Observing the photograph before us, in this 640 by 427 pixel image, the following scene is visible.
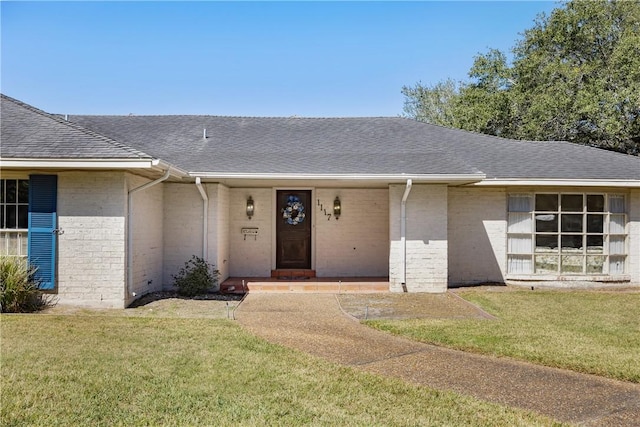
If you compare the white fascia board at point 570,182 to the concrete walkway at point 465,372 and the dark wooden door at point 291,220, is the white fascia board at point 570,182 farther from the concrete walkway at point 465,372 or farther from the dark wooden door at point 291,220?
the concrete walkway at point 465,372

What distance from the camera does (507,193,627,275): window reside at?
37.6ft

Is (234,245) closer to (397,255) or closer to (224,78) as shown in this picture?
(397,255)

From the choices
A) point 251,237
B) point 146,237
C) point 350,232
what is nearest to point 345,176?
point 350,232

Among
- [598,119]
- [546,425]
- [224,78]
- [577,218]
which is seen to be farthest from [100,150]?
[598,119]

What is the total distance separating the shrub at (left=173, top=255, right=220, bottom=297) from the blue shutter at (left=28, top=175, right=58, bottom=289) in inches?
98.7

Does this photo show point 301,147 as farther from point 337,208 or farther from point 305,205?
point 337,208

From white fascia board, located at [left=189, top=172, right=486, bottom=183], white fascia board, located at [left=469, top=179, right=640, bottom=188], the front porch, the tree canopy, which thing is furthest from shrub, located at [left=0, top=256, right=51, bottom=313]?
the tree canopy

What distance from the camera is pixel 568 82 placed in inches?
901

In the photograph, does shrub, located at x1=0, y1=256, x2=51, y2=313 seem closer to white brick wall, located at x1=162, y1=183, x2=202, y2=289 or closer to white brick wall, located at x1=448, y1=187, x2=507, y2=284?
white brick wall, located at x1=162, y1=183, x2=202, y2=289

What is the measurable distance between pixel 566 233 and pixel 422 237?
3725mm

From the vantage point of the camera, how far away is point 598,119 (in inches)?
858

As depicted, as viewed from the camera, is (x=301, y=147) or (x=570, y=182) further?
(x=301, y=147)

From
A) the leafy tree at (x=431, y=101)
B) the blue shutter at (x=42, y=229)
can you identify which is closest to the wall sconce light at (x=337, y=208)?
the blue shutter at (x=42, y=229)

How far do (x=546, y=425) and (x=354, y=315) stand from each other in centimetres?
446
